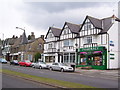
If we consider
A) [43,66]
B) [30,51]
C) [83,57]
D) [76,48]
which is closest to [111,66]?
[83,57]

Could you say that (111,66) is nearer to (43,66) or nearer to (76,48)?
(76,48)

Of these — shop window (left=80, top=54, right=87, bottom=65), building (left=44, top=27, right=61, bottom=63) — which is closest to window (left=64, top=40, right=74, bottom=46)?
building (left=44, top=27, right=61, bottom=63)

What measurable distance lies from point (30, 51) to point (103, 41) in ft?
101

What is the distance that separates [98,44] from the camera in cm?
3241

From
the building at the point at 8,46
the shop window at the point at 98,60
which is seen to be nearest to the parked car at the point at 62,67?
the shop window at the point at 98,60

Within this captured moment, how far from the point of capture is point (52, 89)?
10.4m

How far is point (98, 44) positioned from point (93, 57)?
2.60 meters

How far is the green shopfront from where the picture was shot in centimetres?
3075

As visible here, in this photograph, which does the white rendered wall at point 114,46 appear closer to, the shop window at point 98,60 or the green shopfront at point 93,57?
the green shopfront at point 93,57

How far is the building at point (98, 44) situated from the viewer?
1216 inches

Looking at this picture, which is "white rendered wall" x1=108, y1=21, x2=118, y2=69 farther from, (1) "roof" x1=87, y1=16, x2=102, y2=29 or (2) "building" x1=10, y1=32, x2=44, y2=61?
(2) "building" x1=10, y1=32, x2=44, y2=61

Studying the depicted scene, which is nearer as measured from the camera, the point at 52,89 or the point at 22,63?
the point at 52,89

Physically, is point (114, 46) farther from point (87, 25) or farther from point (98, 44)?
point (87, 25)

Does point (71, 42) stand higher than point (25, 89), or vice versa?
point (71, 42)
